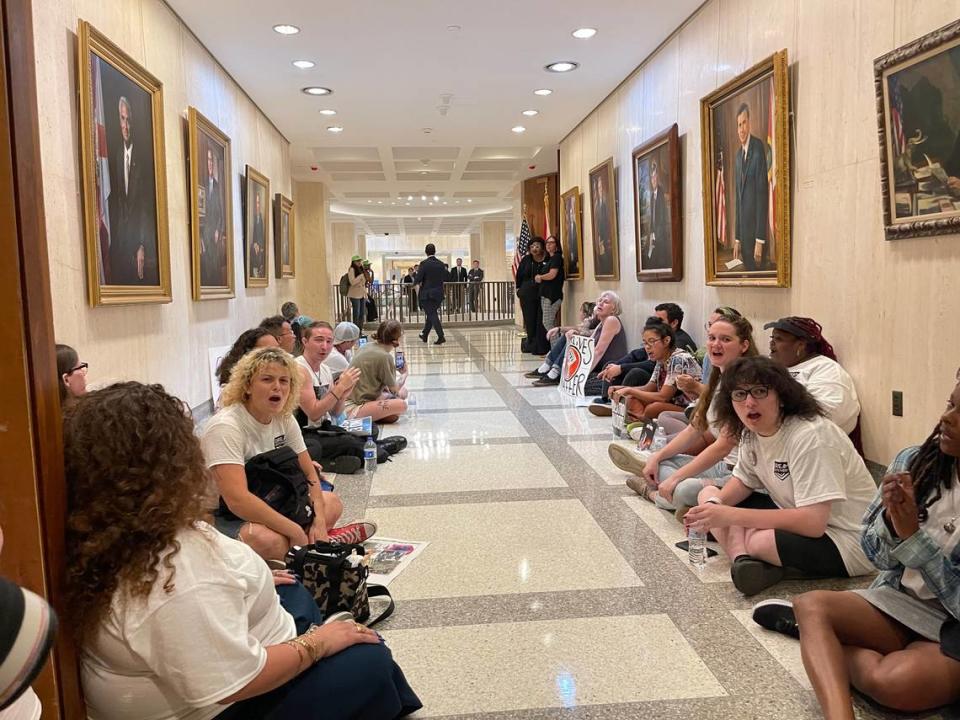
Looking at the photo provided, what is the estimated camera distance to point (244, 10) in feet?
19.7

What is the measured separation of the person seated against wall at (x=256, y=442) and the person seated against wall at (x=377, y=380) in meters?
3.22

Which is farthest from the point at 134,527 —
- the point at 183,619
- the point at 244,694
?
the point at 244,694

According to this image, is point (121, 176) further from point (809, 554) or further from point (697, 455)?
point (809, 554)

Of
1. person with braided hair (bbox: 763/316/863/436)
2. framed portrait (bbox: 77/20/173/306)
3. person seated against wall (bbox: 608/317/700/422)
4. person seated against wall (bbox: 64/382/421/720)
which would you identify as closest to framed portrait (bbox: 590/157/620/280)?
person seated against wall (bbox: 608/317/700/422)

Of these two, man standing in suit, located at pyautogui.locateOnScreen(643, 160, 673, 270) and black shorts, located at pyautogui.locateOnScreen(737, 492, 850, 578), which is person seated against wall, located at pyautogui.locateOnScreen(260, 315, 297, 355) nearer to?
black shorts, located at pyautogui.locateOnScreen(737, 492, 850, 578)

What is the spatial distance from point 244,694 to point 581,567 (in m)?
2.12

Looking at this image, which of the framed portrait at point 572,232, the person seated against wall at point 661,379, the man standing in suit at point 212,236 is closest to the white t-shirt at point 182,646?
the person seated against wall at point 661,379

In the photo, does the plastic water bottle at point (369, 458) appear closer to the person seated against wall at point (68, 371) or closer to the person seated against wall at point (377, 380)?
the person seated against wall at point (377, 380)

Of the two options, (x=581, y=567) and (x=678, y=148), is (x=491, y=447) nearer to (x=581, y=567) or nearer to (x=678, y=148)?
(x=581, y=567)

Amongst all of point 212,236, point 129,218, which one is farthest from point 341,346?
point 129,218

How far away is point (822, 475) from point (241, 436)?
2501 mm

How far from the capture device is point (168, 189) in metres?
5.70

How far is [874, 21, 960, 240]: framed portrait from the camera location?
319 cm

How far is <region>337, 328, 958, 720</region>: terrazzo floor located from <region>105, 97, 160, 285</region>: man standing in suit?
2064mm
